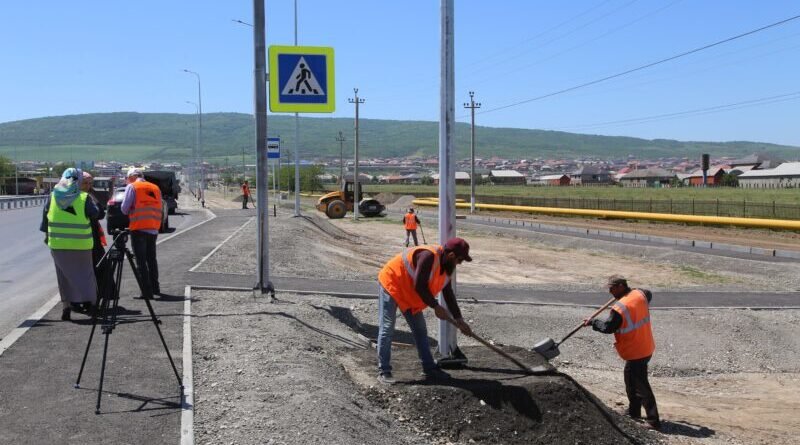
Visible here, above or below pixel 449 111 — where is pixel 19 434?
below

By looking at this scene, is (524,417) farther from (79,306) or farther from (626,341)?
(79,306)

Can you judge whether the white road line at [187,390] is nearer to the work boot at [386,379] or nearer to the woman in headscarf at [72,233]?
the woman in headscarf at [72,233]

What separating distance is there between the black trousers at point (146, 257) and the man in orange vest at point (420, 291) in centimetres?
412

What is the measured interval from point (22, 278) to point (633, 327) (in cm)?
1084

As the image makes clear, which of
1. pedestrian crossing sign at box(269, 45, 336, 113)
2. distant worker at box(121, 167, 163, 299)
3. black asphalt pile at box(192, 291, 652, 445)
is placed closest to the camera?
black asphalt pile at box(192, 291, 652, 445)

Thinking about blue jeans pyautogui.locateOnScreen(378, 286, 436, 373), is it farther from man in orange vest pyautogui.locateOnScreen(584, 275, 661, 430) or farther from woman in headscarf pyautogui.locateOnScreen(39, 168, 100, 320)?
woman in headscarf pyautogui.locateOnScreen(39, 168, 100, 320)

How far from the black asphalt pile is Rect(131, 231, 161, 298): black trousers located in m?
1.84

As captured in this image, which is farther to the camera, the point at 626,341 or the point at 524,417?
the point at 626,341

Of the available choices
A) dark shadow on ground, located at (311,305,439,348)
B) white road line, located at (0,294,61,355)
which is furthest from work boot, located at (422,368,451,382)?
white road line, located at (0,294,61,355)

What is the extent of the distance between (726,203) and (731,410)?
3932 centimetres

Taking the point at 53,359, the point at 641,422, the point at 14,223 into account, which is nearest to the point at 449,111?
the point at 641,422

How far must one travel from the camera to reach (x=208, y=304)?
34.8 feet

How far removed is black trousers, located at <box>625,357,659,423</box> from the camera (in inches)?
325

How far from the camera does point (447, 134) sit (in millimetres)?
8328
